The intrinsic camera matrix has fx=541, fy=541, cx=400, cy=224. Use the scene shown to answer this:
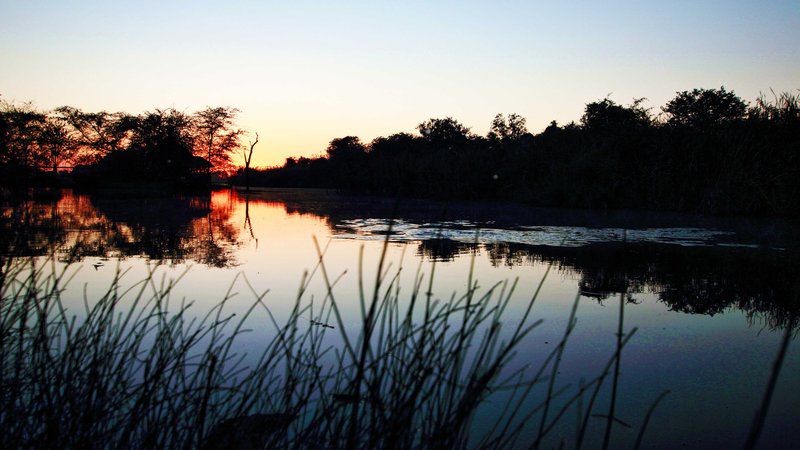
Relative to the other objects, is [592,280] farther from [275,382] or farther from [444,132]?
[444,132]

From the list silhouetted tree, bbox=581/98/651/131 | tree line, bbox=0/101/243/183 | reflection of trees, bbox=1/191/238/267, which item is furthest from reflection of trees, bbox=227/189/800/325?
tree line, bbox=0/101/243/183

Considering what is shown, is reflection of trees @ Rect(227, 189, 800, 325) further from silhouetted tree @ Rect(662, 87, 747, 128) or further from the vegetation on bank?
silhouetted tree @ Rect(662, 87, 747, 128)

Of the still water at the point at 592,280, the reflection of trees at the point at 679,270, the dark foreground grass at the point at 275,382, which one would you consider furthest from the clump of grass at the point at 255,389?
the reflection of trees at the point at 679,270

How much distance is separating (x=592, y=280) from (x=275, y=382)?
4.75m

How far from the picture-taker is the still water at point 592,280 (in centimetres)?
314

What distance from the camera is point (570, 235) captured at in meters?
11.3

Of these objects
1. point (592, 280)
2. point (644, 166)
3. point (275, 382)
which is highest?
point (644, 166)

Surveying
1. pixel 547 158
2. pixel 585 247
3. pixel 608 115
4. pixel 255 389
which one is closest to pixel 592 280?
pixel 585 247

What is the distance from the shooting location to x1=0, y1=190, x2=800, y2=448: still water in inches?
124

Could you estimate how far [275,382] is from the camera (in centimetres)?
317

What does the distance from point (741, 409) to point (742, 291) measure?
3.49 meters

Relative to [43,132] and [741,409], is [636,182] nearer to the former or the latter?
[741,409]

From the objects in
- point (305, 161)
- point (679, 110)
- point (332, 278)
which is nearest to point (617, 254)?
point (332, 278)

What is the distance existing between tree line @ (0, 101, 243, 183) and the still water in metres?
27.3
